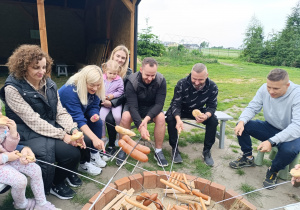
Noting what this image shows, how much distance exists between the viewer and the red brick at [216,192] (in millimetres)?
2582

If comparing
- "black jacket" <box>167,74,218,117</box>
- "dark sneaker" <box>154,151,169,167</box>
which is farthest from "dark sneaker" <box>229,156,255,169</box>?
"dark sneaker" <box>154,151,169,167</box>

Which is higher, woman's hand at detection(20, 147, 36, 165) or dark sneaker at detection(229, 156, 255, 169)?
woman's hand at detection(20, 147, 36, 165)

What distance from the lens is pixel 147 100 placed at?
12.4 ft

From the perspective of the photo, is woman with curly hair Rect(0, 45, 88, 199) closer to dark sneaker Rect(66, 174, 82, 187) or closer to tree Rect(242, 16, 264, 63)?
dark sneaker Rect(66, 174, 82, 187)

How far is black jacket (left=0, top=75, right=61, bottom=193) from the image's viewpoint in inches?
93.8

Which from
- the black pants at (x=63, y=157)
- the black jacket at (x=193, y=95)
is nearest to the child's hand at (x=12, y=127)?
the black pants at (x=63, y=157)

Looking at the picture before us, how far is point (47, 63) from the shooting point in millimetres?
2646

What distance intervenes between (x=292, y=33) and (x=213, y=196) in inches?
1018

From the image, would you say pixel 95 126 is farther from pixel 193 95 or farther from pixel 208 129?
pixel 208 129

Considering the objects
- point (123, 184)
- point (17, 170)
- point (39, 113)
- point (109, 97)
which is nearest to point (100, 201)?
point (123, 184)

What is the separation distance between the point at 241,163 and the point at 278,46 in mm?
23024

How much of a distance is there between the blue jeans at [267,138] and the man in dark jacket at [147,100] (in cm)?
126

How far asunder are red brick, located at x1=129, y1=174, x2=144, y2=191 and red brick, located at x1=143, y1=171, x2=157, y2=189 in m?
0.05

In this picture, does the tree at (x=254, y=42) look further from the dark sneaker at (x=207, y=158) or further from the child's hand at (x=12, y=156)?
the child's hand at (x=12, y=156)
